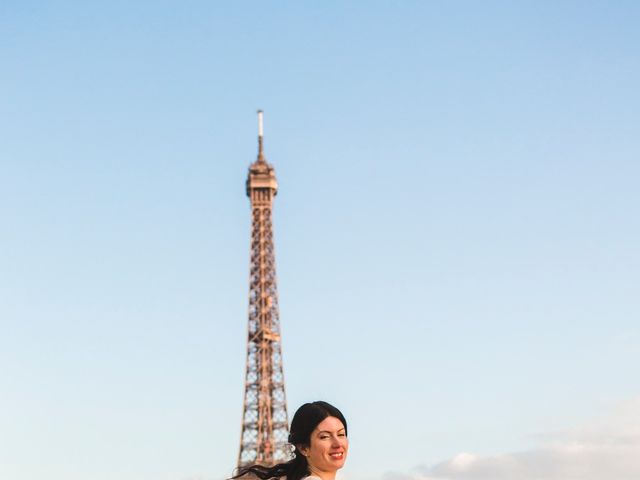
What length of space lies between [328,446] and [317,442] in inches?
2.5

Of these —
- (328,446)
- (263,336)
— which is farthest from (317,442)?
(263,336)

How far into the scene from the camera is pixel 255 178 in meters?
78.4

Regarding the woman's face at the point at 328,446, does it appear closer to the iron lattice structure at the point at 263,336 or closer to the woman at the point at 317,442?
the woman at the point at 317,442

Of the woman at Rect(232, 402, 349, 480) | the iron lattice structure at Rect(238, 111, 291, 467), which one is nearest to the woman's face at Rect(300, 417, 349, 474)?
the woman at Rect(232, 402, 349, 480)

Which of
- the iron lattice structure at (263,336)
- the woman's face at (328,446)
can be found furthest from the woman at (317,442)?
the iron lattice structure at (263,336)

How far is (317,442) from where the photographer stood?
16.5ft

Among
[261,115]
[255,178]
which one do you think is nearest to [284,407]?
[255,178]

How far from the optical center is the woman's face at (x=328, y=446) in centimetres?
498

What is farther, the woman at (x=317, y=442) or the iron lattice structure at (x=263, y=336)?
the iron lattice structure at (x=263, y=336)

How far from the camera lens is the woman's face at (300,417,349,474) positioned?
16.3 ft

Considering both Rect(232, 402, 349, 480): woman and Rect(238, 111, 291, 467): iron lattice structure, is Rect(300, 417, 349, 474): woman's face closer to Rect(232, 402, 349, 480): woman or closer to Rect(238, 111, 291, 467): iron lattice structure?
Rect(232, 402, 349, 480): woman

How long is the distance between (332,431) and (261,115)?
78.5m

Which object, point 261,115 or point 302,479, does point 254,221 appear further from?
point 302,479

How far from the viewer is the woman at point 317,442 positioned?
4.99m
